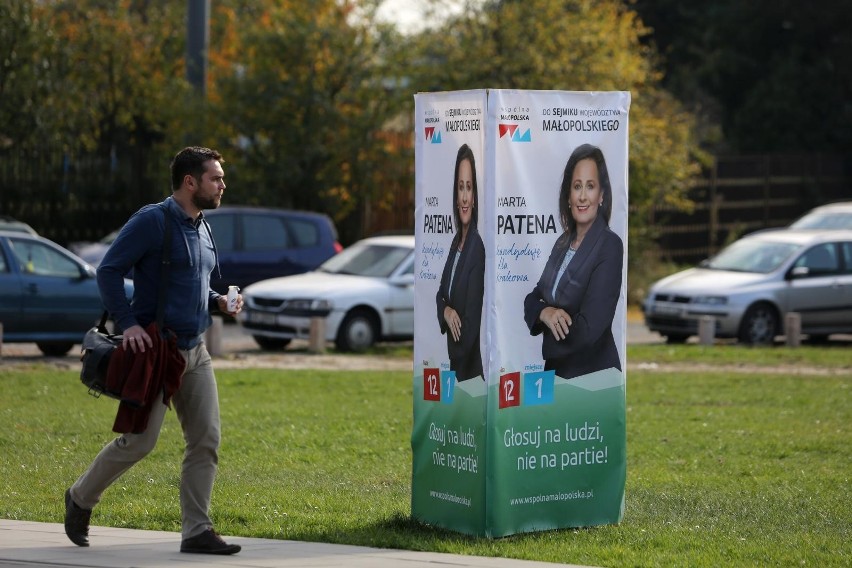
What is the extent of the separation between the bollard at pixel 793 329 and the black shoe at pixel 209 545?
14.4 metres

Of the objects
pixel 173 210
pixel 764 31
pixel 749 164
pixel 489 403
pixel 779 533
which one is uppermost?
pixel 764 31

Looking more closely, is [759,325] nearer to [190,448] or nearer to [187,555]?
[190,448]

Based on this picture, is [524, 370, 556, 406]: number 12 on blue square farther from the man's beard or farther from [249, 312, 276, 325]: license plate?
[249, 312, 276, 325]: license plate

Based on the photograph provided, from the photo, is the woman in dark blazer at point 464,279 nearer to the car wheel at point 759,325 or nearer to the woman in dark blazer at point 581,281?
the woman in dark blazer at point 581,281

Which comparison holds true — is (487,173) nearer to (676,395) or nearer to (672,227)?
(676,395)

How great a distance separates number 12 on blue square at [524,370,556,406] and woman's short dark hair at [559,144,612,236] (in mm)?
758

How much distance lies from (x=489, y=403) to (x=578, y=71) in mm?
22021

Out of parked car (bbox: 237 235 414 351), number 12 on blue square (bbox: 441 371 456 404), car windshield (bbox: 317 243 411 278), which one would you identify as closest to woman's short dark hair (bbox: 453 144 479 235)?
number 12 on blue square (bbox: 441 371 456 404)

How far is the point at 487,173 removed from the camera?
7480 millimetres

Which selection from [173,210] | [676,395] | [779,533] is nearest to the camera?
[173,210]

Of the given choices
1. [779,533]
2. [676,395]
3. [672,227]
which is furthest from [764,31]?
[779,533]

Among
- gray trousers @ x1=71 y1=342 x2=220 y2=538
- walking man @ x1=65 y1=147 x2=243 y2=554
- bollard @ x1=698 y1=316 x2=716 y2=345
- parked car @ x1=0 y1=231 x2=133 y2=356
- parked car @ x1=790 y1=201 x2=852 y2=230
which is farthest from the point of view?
parked car @ x1=790 y1=201 x2=852 y2=230

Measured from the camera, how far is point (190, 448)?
7324mm

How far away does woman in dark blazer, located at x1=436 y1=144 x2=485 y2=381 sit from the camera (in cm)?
762
